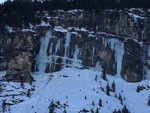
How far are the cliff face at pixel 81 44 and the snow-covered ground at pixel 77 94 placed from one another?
3.31m

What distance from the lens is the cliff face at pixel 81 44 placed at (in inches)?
4798

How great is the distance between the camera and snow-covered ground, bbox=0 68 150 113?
3984 inches

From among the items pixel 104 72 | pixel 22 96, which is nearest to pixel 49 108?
pixel 22 96

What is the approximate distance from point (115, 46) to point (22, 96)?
31272mm

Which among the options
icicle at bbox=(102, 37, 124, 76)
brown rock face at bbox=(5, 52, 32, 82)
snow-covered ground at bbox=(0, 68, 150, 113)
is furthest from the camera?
icicle at bbox=(102, 37, 124, 76)

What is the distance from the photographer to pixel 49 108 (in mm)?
98625

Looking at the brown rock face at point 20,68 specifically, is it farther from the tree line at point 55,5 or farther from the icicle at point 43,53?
the tree line at point 55,5

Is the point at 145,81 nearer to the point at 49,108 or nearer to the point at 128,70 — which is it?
the point at 128,70

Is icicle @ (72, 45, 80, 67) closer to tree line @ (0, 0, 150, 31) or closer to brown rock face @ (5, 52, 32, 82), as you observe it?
brown rock face @ (5, 52, 32, 82)

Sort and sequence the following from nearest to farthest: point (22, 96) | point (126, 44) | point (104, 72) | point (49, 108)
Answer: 1. point (49, 108)
2. point (22, 96)
3. point (104, 72)
4. point (126, 44)

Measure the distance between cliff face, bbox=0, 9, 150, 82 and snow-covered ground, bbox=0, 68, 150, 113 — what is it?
10.9 feet

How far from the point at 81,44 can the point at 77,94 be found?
71.0 feet

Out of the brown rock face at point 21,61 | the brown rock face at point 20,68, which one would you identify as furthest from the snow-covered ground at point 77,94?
the brown rock face at point 21,61

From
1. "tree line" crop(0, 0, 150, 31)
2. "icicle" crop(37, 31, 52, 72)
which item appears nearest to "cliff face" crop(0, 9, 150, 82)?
"icicle" crop(37, 31, 52, 72)
